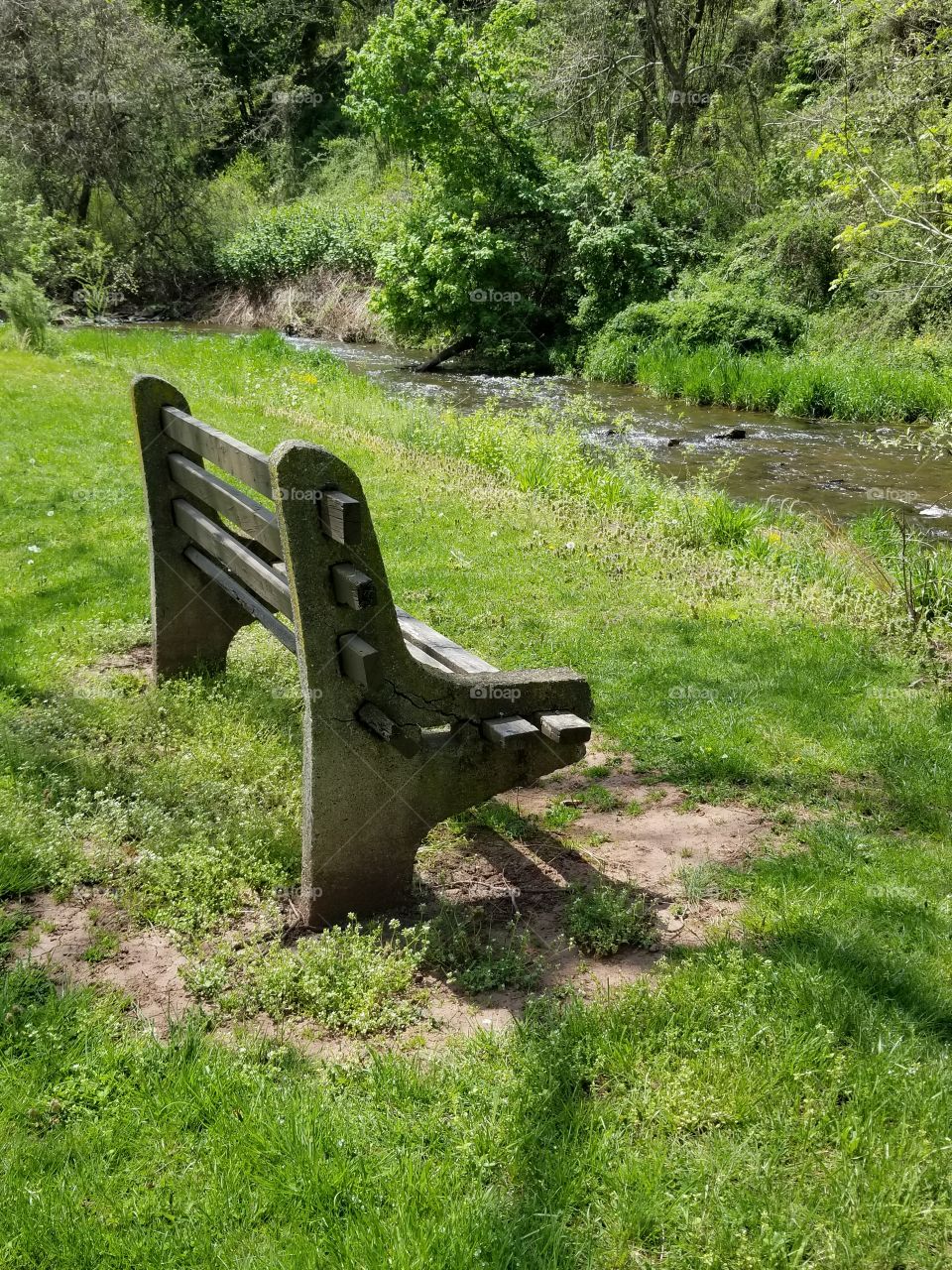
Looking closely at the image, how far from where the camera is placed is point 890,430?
16.1 metres

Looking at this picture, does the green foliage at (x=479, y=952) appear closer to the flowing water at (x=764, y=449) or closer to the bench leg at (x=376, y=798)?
the bench leg at (x=376, y=798)

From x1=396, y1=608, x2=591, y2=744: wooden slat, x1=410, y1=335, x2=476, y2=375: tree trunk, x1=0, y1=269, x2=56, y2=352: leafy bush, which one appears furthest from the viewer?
x1=410, y1=335, x2=476, y2=375: tree trunk

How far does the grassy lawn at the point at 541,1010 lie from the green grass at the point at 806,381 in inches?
420

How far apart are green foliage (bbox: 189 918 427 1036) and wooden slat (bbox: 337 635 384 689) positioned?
806mm

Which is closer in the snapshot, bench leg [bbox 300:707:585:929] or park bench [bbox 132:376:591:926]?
park bench [bbox 132:376:591:926]

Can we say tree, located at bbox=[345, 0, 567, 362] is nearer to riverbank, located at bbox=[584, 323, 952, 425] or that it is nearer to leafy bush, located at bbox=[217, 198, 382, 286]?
leafy bush, located at bbox=[217, 198, 382, 286]

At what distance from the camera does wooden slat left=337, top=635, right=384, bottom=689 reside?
3.05 metres

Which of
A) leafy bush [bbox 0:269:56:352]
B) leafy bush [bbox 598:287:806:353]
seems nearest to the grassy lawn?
leafy bush [bbox 0:269:56:352]

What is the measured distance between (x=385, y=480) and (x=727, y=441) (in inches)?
297

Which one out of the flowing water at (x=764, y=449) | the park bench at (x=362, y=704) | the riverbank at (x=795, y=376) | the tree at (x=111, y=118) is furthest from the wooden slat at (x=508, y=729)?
the tree at (x=111, y=118)

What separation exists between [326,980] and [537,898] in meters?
0.95

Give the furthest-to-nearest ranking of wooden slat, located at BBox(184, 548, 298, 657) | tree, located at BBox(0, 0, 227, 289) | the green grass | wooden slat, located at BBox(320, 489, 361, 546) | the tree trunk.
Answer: tree, located at BBox(0, 0, 227, 289) < the tree trunk < the green grass < wooden slat, located at BBox(184, 548, 298, 657) < wooden slat, located at BBox(320, 489, 361, 546)

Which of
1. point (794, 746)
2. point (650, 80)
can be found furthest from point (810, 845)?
point (650, 80)

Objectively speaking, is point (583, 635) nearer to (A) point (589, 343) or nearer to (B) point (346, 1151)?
(B) point (346, 1151)
